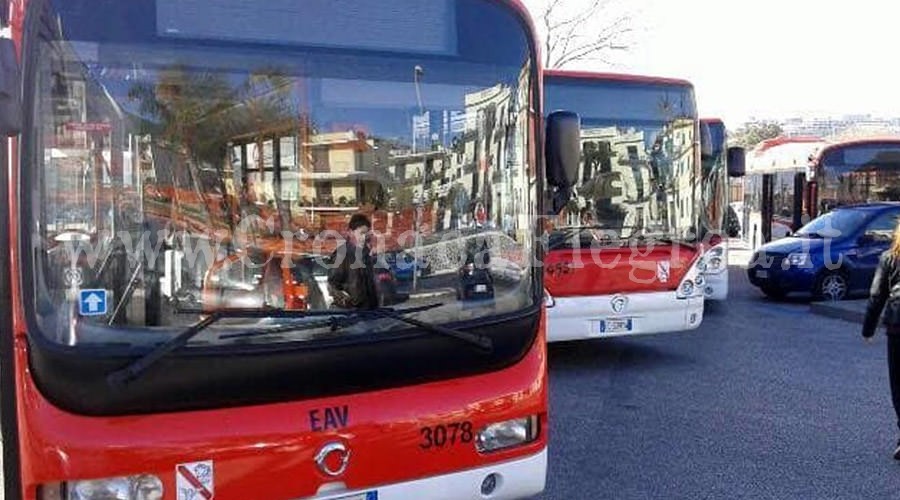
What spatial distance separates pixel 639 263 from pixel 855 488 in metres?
3.56

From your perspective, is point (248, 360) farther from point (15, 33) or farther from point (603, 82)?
point (603, 82)

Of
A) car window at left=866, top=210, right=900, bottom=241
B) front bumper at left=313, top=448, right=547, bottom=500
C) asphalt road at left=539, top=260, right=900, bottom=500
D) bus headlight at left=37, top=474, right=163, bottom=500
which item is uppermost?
car window at left=866, top=210, right=900, bottom=241

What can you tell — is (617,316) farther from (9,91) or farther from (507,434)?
(9,91)

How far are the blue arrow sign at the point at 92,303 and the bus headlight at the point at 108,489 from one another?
56 cm

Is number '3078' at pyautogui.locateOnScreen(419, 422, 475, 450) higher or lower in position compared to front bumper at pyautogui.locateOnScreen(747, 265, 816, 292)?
higher

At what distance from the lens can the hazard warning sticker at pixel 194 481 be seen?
118 inches

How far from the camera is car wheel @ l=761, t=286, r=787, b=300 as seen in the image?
1445 cm

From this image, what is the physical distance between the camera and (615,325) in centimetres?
844

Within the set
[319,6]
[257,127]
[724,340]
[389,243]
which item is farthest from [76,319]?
[724,340]

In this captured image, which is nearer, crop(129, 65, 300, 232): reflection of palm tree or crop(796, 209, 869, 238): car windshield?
crop(129, 65, 300, 232): reflection of palm tree

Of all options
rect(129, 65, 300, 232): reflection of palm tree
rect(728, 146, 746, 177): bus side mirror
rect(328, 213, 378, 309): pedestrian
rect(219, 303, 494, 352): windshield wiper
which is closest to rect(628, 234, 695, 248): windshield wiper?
rect(728, 146, 746, 177): bus side mirror

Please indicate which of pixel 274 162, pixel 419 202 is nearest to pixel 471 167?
pixel 419 202

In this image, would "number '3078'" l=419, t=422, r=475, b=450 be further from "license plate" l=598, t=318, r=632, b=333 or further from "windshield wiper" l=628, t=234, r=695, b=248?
"windshield wiper" l=628, t=234, r=695, b=248

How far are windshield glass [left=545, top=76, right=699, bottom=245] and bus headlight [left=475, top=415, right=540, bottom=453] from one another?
4674 millimetres
